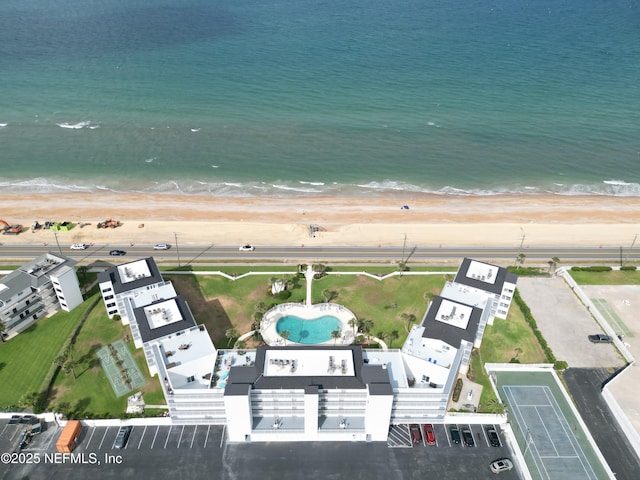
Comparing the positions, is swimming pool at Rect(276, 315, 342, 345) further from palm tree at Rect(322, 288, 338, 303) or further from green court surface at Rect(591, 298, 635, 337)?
green court surface at Rect(591, 298, 635, 337)

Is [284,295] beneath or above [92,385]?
above

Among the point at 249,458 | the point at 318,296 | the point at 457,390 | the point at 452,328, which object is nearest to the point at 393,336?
the point at 452,328

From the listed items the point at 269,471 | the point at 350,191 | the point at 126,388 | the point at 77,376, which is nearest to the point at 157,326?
the point at 126,388

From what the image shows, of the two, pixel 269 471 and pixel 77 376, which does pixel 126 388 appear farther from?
pixel 269 471

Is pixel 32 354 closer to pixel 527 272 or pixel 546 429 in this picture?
pixel 546 429

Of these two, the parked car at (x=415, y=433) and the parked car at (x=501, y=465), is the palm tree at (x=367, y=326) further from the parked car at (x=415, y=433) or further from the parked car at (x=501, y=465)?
the parked car at (x=501, y=465)

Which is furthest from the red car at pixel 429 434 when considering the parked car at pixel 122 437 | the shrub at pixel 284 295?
the parked car at pixel 122 437

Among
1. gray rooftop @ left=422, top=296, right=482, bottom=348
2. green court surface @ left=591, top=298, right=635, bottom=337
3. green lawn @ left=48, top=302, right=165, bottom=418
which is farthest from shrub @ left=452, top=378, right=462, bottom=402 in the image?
green lawn @ left=48, top=302, right=165, bottom=418
